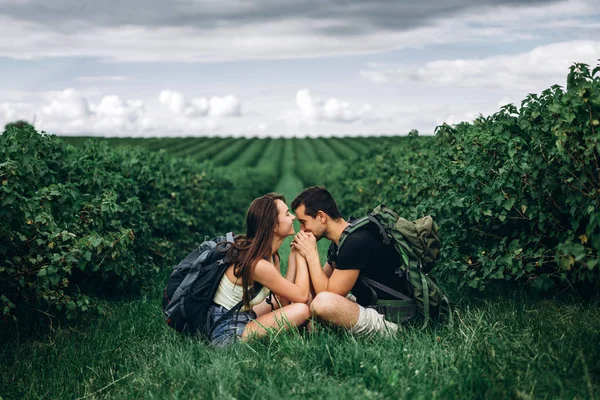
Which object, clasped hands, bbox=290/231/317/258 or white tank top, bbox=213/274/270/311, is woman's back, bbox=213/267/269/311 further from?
clasped hands, bbox=290/231/317/258

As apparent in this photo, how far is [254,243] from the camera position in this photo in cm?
459

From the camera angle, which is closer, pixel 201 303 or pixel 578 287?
pixel 201 303

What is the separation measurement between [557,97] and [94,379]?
4.20 m

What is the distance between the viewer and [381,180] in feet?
37.2

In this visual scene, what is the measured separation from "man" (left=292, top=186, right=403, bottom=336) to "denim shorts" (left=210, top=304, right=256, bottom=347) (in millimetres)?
635

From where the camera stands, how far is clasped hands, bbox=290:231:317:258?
4758 mm

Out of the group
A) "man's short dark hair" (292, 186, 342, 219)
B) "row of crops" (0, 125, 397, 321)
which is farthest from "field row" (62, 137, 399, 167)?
"man's short dark hair" (292, 186, 342, 219)

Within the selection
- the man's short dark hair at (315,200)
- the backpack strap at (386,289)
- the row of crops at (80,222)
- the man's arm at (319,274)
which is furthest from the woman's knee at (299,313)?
the row of crops at (80,222)

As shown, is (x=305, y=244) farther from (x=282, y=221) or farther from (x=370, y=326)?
(x=370, y=326)

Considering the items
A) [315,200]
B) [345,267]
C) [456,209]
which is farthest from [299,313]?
[456,209]

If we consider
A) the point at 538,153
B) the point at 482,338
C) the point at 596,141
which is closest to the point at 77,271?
the point at 482,338

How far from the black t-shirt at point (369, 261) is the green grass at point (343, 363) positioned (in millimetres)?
437

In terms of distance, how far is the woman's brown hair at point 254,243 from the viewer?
4.54 meters

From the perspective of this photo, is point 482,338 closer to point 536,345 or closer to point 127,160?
Answer: point 536,345
